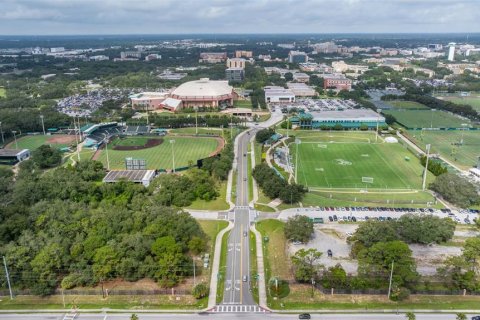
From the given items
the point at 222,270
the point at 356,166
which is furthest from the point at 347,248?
the point at 356,166

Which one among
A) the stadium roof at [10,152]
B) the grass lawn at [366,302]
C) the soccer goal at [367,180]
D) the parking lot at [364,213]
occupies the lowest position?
the grass lawn at [366,302]

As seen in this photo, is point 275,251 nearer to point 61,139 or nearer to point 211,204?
point 211,204

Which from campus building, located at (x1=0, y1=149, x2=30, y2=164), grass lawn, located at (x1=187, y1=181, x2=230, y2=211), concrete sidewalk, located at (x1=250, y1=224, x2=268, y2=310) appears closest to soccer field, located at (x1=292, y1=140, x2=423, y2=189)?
grass lawn, located at (x1=187, y1=181, x2=230, y2=211)

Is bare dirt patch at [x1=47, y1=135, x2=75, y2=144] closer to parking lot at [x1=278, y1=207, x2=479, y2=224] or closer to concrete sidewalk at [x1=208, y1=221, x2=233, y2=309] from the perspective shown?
concrete sidewalk at [x1=208, y1=221, x2=233, y2=309]

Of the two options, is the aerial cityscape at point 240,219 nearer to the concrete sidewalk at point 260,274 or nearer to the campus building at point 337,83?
the concrete sidewalk at point 260,274

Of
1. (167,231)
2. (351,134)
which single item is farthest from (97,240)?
(351,134)

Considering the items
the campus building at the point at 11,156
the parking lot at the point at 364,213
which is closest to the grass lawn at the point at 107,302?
the parking lot at the point at 364,213

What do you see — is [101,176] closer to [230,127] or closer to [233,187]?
[233,187]

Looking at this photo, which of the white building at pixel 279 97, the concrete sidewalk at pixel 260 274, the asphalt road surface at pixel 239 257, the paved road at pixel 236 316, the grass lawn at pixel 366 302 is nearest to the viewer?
the paved road at pixel 236 316
